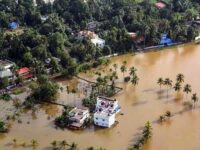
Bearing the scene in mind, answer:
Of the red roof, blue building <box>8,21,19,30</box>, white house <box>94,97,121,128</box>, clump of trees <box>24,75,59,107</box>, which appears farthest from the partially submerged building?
blue building <box>8,21,19,30</box>

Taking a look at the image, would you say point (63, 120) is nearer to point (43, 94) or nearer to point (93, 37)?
point (43, 94)

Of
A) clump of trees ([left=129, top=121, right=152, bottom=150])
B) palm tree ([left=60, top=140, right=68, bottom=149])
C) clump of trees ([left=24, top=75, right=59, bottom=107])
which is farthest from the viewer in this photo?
clump of trees ([left=24, top=75, right=59, bottom=107])

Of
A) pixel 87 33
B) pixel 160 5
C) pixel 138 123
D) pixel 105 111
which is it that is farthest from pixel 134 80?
pixel 160 5

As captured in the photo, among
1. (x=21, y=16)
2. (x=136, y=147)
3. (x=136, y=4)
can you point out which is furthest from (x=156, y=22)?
(x=136, y=147)

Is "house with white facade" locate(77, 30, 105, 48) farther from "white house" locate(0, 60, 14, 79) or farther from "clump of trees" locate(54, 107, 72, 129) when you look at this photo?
"clump of trees" locate(54, 107, 72, 129)

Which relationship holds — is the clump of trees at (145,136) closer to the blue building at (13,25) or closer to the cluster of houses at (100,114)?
the cluster of houses at (100,114)

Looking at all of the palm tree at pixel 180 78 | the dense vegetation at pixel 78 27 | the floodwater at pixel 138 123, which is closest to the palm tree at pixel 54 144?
the floodwater at pixel 138 123

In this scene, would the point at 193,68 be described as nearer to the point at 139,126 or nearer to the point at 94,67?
the point at 94,67
